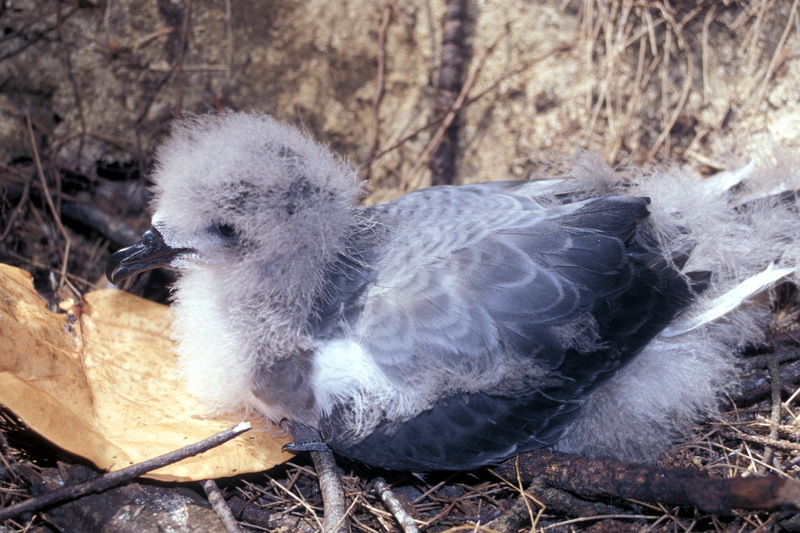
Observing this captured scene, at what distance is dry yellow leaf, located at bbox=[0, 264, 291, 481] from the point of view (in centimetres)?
200

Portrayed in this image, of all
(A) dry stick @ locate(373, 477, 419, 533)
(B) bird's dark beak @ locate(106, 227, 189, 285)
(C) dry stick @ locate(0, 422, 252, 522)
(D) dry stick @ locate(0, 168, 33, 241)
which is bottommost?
(A) dry stick @ locate(373, 477, 419, 533)

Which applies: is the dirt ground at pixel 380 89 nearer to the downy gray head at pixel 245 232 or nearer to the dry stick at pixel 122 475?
the downy gray head at pixel 245 232

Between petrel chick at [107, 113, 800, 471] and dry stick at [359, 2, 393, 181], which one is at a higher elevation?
dry stick at [359, 2, 393, 181]

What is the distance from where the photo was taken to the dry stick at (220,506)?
1935mm

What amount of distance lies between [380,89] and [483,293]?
77.3 inches

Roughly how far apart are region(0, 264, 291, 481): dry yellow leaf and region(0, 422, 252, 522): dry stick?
7cm

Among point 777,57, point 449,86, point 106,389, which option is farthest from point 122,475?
point 777,57

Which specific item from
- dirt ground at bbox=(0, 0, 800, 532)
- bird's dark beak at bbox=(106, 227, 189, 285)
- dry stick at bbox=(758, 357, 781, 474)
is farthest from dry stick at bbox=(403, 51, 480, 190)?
dry stick at bbox=(758, 357, 781, 474)

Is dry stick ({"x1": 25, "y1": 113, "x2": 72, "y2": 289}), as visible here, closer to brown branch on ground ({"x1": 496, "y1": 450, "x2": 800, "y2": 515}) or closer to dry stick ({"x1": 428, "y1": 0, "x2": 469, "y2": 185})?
dry stick ({"x1": 428, "y1": 0, "x2": 469, "y2": 185})

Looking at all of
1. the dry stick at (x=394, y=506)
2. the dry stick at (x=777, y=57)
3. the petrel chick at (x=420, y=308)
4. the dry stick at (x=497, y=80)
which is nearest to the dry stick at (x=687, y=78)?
the dry stick at (x=777, y=57)

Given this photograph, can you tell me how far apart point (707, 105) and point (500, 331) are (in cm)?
221

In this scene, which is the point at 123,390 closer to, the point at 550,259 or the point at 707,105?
the point at 550,259

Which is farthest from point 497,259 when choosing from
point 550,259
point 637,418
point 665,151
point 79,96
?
point 79,96

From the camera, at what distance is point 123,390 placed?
2.36 metres
